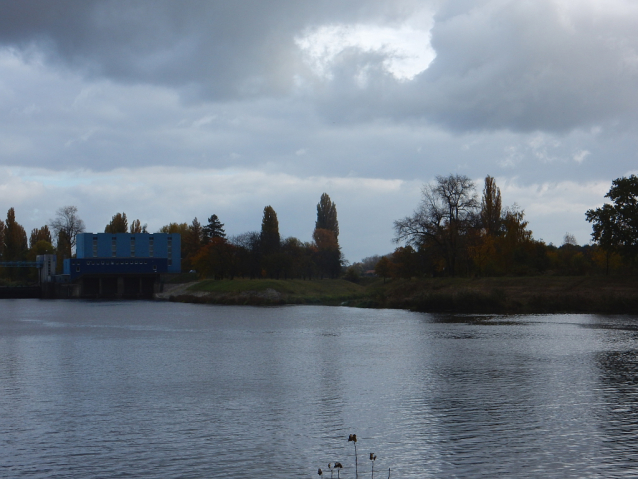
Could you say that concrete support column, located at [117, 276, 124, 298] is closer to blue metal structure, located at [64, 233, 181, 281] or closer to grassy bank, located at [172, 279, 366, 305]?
blue metal structure, located at [64, 233, 181, 281]

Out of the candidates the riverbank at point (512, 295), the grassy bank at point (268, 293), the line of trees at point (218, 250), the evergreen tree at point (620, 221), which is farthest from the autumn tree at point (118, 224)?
the evergreen tree at point (620, 221)

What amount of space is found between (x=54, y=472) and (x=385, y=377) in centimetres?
1510

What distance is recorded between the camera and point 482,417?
19.0 m

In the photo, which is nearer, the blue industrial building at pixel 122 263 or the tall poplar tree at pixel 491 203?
the tall poplar tree at pixel 491 203

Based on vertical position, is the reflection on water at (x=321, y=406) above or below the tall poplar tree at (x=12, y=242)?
below

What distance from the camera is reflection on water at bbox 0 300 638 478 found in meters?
14.8

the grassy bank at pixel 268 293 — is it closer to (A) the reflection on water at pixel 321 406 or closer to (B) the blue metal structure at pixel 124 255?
(B) the blue metal structure at pixel 124 255

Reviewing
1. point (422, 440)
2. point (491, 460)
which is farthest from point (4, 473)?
point (491, 460)

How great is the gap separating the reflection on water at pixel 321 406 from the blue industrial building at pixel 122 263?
3741 inches

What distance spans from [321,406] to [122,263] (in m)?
122

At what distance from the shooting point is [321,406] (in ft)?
68.7

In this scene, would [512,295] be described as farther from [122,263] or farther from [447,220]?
[122,263]

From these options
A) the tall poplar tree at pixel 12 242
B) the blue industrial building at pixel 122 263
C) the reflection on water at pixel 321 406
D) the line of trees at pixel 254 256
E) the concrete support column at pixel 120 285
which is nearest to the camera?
the reflection on water at pixel 321 406

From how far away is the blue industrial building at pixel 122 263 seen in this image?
13325 cm
